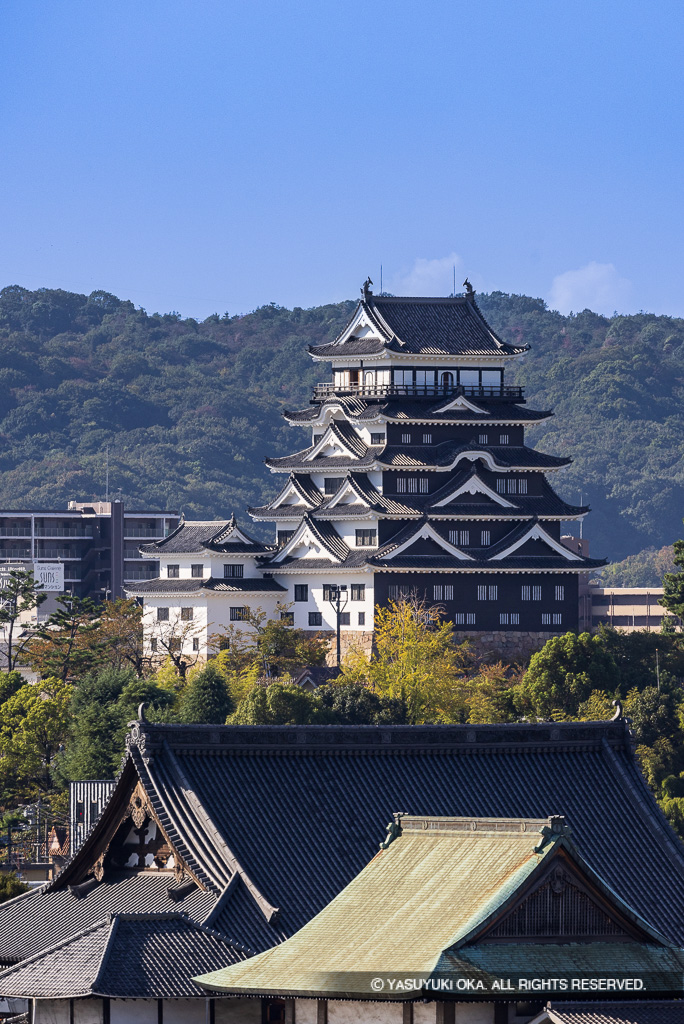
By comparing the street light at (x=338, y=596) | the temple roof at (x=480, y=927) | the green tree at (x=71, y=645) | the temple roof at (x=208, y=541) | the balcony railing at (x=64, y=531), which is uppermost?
the balcony railing at (x=64, y=531)

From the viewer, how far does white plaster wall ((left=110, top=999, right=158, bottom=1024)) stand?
123ft

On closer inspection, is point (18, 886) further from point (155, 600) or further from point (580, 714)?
point (155, 600)

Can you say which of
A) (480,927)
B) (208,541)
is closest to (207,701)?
(208,541)

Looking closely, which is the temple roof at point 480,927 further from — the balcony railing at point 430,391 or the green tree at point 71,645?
the balcony railing at point 430,391

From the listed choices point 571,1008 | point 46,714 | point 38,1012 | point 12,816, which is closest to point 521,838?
point 571,1008

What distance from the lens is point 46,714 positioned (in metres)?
84.9

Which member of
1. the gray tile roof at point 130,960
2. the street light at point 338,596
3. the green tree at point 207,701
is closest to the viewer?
the gray tile roof at point 130,960

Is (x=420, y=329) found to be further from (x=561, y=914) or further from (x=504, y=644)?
(x=561, y=914)

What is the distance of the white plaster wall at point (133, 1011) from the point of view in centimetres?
3750

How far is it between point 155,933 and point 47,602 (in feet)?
329

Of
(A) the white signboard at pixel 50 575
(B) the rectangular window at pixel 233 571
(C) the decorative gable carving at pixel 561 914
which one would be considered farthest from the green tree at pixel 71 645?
(C) the decorative gable carving at pixel 561 914

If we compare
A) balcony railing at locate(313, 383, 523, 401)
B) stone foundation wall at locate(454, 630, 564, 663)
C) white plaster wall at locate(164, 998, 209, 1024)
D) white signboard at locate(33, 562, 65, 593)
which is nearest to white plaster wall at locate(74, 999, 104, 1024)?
white plaster wall at locate(164, 998, 209, 1024)

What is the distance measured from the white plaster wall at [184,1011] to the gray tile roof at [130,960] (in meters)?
0.61

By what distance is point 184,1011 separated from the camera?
37688 millimetres
